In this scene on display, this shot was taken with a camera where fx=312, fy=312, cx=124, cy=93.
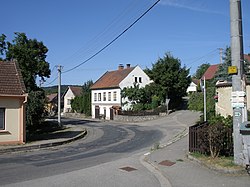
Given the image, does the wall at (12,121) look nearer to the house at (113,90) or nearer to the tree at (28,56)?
the tree at (28,56)

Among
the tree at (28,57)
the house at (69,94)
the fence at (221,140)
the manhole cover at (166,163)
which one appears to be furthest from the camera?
the house at (69,94)

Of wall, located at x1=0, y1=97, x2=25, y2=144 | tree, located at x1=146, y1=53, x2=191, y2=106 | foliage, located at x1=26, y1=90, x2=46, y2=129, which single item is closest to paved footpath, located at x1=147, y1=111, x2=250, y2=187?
wall, located at x1=0, y1=97, x2=25, y2=144

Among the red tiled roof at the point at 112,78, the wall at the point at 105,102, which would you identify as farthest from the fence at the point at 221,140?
the red tiled roof at the point at 112,78

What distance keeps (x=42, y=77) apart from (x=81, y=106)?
24974 mm

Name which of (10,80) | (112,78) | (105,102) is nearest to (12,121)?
(10,80)

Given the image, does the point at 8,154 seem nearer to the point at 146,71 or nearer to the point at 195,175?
the point at 195,175

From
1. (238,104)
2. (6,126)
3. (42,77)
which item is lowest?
(6,126)

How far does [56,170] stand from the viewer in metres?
10.4

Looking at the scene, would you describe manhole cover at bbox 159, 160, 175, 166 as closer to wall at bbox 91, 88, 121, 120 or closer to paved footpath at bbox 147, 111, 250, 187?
paved footpath at bbox 147, 111, 250, 187

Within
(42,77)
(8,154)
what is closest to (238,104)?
(8,154)

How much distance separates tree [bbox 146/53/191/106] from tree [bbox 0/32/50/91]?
17002 mm

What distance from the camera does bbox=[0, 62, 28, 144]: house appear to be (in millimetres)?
18141

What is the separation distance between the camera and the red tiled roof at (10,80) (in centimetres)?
1867

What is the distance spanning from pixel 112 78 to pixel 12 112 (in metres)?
35.6
